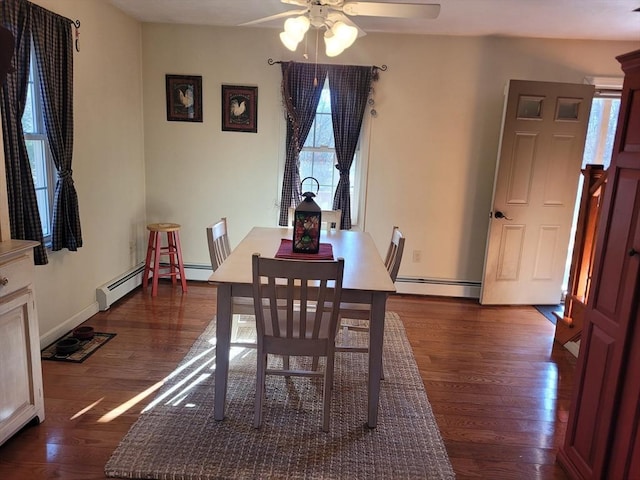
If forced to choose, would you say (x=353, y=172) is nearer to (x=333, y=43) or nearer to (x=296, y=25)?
(x=333, y=43)

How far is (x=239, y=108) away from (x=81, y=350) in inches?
96.4

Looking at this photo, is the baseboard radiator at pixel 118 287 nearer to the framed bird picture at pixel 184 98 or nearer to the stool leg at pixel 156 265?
the stool leg at pixel 156 265

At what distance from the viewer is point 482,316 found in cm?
393

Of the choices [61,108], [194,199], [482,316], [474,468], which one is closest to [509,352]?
[482,316]

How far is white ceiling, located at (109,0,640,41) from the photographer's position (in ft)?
10.2

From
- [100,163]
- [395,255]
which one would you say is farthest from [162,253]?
[395,255]

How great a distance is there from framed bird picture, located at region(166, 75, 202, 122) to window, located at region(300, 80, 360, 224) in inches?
42.1

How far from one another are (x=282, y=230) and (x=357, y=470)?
1.75 m

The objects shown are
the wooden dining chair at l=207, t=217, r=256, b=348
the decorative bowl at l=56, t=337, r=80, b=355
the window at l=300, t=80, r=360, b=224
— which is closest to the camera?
the wooden dining chair at l=207, t=217, r=256, b=348

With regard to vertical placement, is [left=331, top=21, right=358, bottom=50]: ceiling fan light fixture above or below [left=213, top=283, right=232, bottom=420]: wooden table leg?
above

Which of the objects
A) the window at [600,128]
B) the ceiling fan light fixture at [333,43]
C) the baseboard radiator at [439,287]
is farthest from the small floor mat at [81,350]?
the window at [600,128]

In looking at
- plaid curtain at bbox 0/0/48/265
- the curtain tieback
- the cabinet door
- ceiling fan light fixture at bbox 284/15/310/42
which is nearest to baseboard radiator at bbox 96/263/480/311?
the curtain tieback

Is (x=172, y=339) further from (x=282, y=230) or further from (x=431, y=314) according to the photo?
(x=431, y=314)

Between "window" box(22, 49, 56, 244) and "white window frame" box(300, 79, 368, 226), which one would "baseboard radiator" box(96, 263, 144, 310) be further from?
"white window frame" box(300, 79, 368, 226)
